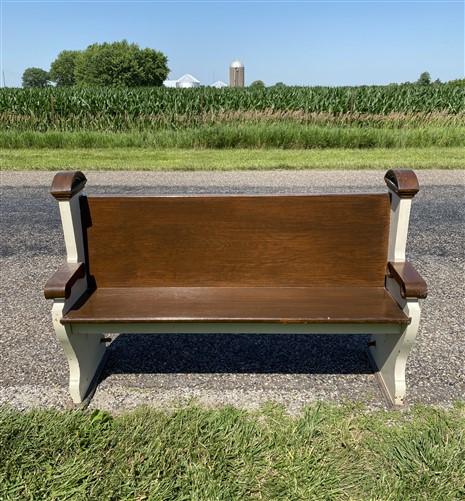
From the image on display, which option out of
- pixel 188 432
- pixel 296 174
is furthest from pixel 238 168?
pixel 188 432

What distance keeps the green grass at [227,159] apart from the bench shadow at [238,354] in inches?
260

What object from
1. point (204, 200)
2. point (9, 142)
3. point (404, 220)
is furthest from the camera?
point (9, 142)

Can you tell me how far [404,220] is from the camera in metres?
2.49

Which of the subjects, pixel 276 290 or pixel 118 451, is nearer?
pixel 118 451

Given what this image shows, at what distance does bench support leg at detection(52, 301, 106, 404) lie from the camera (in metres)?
2.39

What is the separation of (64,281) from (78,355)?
18.4 inches

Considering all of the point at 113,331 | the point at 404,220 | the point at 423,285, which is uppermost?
the point at 404,220

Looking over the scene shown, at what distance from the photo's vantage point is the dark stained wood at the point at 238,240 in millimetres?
2643

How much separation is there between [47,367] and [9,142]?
11218 mm

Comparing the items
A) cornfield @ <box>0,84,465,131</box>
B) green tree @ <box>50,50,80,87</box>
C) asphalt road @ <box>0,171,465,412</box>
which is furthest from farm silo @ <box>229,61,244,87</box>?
green tree @ <box>50,50,80,87</box>

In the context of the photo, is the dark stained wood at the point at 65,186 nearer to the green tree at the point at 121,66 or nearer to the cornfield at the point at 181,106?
the cornfield at the point at 181,106

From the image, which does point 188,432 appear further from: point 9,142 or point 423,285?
point 9,142

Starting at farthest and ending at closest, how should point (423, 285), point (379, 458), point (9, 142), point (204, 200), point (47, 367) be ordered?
1. point (9, 142)
2. point (47, 367)
3. point (204, 200)
4. point (423, 285)
5. point (379, 458)

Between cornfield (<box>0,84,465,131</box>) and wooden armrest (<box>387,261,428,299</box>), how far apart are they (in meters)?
12.5
